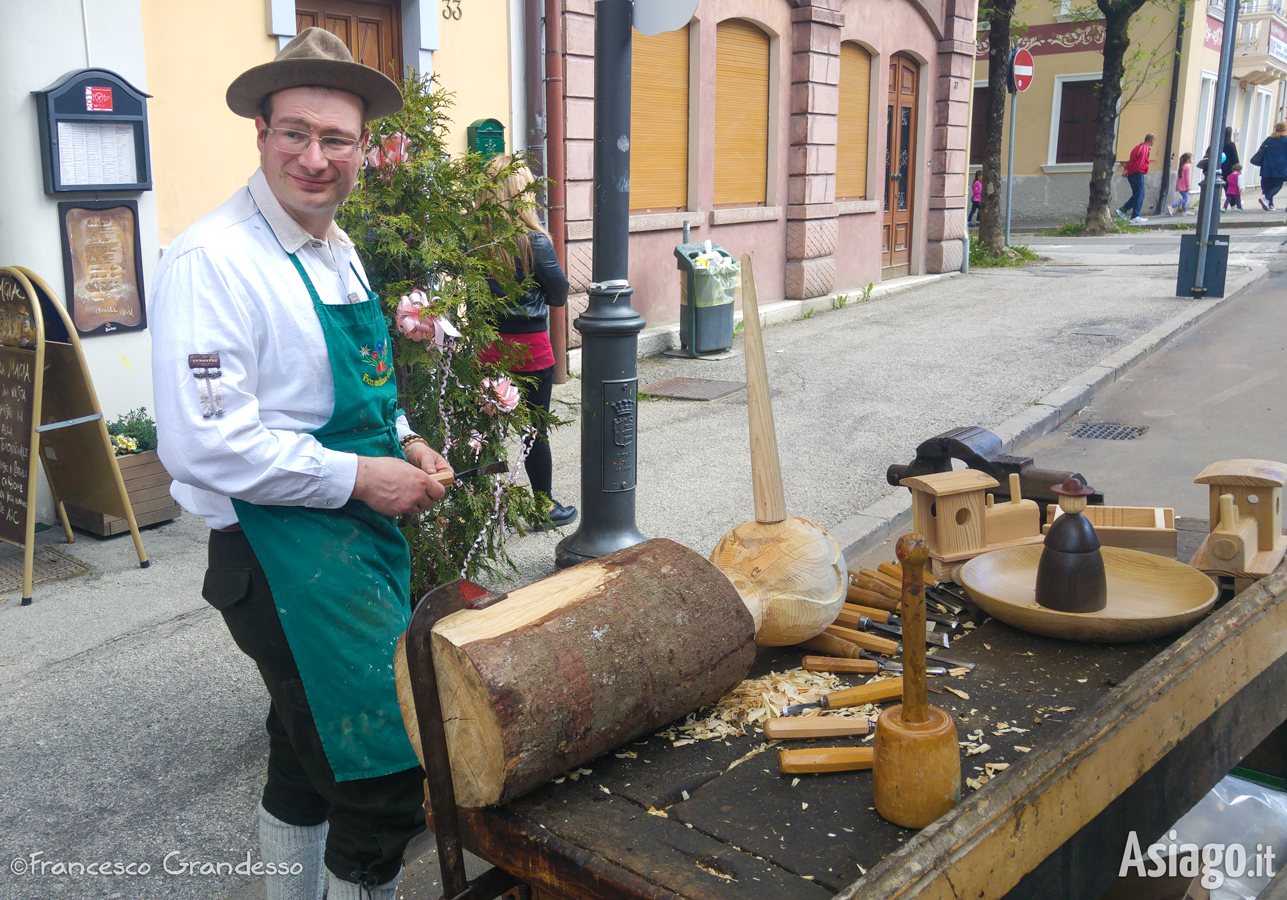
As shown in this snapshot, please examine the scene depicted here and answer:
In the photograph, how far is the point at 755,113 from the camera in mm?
12547

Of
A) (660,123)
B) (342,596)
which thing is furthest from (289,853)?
(660,123)

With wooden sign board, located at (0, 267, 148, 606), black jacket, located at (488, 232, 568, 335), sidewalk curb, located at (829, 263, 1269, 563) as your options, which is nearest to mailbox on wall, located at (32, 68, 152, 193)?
wooden sign board, located at (0, 267, 148, 606)

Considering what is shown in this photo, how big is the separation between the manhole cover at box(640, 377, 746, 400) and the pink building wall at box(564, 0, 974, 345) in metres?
0.94

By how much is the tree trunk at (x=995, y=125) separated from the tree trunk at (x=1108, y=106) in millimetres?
3656

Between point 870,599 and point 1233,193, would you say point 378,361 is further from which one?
point 1233,193

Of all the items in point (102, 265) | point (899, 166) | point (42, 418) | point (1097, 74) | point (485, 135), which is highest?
point (1097, 74)

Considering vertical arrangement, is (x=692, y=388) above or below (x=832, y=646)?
below

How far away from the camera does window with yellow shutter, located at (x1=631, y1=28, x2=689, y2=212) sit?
1073 cm

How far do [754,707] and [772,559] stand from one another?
33cm

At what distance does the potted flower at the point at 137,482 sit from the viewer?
527cm

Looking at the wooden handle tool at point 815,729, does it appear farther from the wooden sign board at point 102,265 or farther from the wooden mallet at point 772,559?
the wooden sign board at point 102,265

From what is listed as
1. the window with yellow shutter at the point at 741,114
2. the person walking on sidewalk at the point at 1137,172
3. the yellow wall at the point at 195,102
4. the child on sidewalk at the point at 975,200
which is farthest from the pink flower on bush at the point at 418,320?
the person walking on sidewalk at the point at 1137,172

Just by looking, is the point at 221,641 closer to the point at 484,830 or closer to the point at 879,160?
the point at 484,830

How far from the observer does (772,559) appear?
89.3 inches
